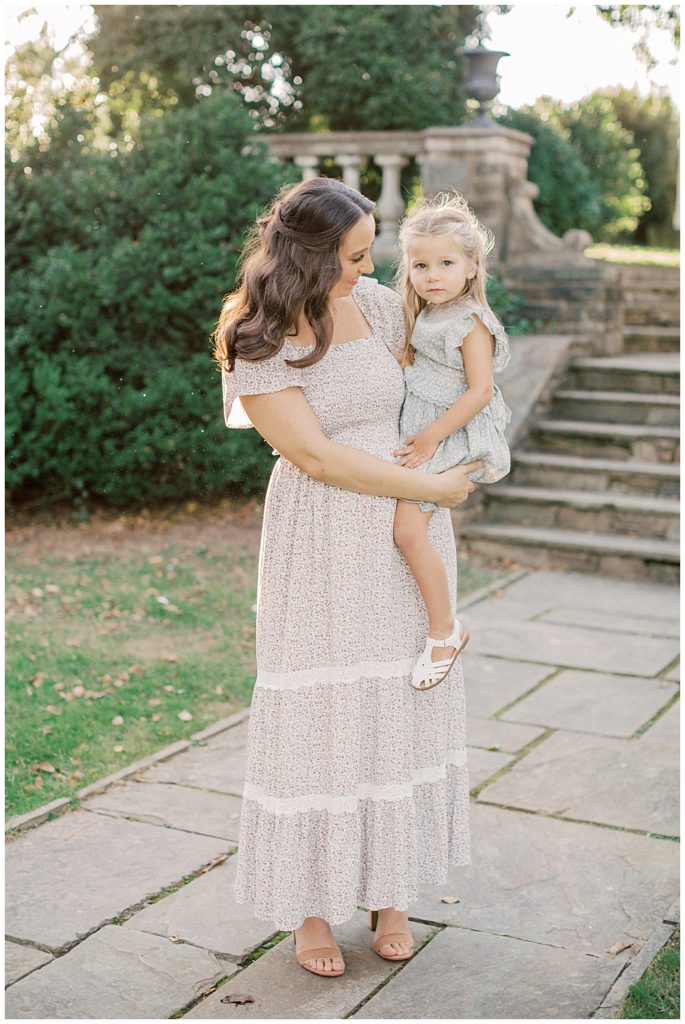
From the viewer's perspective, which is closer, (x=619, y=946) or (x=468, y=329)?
(x=468, y=329)

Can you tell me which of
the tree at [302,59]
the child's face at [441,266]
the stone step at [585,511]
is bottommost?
the stone step at [585,511]

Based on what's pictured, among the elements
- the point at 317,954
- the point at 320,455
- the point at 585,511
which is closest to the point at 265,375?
the point at 320,455

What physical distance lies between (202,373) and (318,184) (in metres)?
4.97

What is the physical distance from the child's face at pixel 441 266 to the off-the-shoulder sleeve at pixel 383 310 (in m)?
0.09

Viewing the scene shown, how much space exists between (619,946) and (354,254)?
1.89 meters

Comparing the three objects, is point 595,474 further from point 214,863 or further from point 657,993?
point 657,993

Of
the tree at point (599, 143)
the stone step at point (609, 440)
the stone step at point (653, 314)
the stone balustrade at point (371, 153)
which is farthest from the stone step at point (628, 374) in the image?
the tree at point (599, 143)

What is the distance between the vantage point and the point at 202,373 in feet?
24.8

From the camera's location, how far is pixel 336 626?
2795 mm

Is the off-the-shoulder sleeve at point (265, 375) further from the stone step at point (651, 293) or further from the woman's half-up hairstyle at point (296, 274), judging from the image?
the stone step at point (651, 293)

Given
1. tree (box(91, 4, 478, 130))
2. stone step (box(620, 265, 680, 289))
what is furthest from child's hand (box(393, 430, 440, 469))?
tree (box(91, 4, 478, 130))

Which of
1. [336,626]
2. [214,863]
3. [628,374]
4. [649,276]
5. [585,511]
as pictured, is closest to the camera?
[336,626]

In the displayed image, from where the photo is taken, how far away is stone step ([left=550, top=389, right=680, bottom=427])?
8.22 meters

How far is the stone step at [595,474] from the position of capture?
7637 mm
